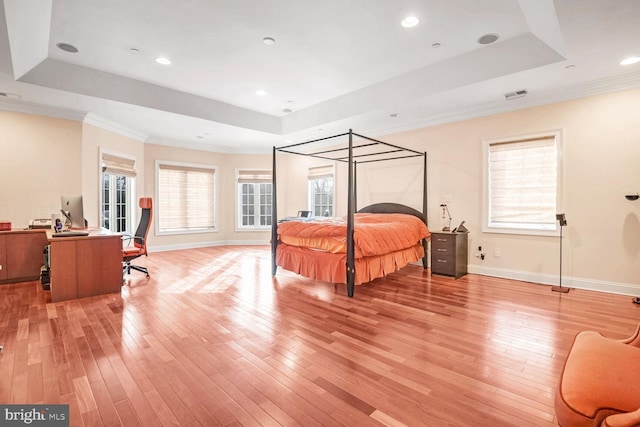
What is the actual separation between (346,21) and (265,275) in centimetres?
361

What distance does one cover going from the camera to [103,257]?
147 inches

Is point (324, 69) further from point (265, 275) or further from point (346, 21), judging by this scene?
point (265, 275)

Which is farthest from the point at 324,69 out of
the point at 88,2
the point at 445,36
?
the point at 88,2

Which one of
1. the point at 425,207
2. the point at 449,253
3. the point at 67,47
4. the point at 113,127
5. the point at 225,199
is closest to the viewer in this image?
the point at 67,47

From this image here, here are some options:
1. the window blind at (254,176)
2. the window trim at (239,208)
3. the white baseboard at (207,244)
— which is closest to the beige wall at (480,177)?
the white baseboard at (207,244)

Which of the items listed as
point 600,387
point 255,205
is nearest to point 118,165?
point 255,205

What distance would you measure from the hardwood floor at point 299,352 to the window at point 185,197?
3.38 metres

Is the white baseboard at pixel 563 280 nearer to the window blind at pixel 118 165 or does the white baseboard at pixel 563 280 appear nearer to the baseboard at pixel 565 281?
the baseboard at pixel 565 281

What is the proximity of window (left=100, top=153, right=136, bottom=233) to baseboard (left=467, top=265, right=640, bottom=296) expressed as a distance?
6854 mm

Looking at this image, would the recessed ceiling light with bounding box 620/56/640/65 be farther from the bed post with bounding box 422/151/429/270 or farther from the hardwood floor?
the hardwood floor

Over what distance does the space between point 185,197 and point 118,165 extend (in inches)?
70.0

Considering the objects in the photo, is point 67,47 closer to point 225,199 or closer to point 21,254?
point 21,254

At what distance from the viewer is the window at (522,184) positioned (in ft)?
13.8

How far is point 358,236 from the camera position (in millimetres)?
3664
